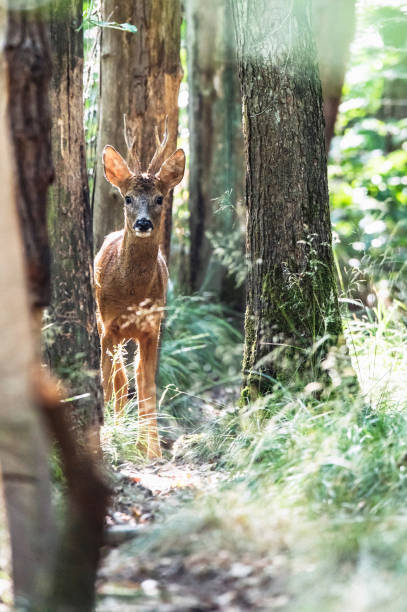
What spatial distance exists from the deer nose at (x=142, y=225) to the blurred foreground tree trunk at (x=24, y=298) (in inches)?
148

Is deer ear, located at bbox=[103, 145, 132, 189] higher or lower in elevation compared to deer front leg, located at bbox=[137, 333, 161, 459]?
Result: higher

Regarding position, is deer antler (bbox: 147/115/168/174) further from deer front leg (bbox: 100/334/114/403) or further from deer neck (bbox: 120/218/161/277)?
deer front leg (bbox: 100/334/114/403)

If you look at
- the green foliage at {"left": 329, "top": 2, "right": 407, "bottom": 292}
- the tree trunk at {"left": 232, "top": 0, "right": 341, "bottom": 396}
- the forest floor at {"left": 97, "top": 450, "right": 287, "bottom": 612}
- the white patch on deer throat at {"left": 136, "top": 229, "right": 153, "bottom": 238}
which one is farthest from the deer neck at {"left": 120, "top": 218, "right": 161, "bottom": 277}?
the forest floor at {"left": 97, "top": 450, "right": 287, "bottom": 612}

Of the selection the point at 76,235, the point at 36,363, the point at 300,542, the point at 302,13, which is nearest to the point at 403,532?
the point at 300,542

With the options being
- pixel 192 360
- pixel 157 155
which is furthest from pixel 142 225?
pixel 192 360

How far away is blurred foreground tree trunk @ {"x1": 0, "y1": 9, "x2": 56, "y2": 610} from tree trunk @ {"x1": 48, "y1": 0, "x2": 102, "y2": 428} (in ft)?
5.70

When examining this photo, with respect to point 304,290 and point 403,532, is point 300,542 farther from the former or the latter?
point 304,290

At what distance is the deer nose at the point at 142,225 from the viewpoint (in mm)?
7094

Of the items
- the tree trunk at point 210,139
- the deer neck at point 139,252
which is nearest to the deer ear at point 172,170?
the deer neck at point 139,252

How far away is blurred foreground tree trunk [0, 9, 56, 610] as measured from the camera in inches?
125

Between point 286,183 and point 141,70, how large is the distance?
2881 mm

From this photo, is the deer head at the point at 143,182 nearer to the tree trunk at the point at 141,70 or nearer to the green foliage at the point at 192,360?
the tree trunk at the point at 141,70

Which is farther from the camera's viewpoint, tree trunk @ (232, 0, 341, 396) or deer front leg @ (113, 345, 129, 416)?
deer front leg @ (113, 345, 129, 416)

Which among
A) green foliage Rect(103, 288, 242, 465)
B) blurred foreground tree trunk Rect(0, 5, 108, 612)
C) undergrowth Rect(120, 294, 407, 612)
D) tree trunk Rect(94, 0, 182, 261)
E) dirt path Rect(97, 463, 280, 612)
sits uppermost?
tree trunk Rect(94, 0, 182, 261)
